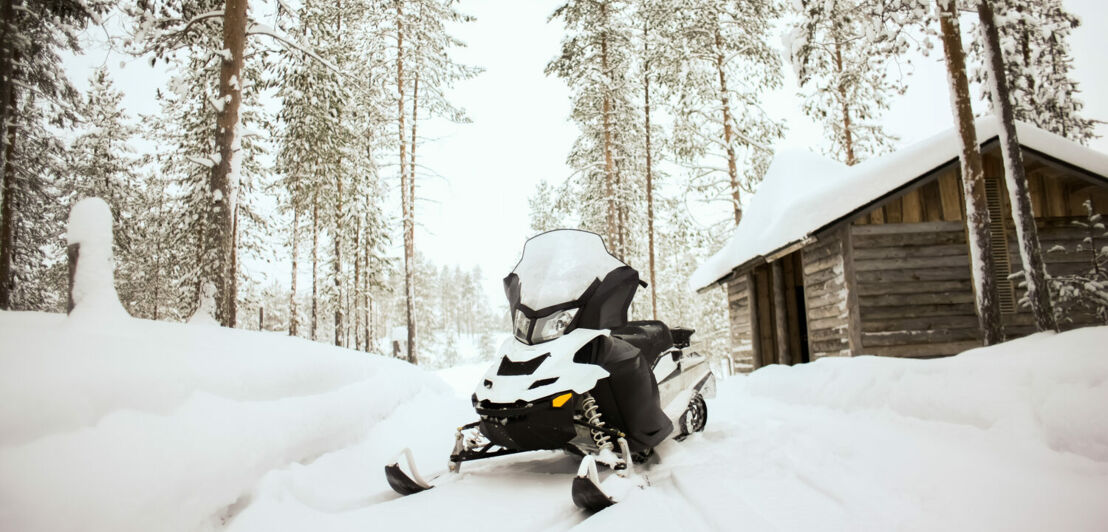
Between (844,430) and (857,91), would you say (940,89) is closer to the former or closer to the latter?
(844,430)

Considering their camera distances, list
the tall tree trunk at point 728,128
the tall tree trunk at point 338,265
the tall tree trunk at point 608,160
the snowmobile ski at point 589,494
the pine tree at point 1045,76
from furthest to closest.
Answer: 1. the tall tree trunk at point 338,265
2. the tall tree trunk at point 608,160
3. the tall tree trunk at point 728,128
4. the pine tree at point 1045,76
5. the snowmobile ski at point 589,494

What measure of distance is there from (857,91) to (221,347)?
17.1 metres

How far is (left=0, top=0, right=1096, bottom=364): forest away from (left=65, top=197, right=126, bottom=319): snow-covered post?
5.15 metres

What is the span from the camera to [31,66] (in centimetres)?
1155

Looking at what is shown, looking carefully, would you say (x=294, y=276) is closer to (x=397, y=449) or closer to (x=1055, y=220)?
→ (x=397, y=449)

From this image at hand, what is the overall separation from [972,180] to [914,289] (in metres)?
3.04

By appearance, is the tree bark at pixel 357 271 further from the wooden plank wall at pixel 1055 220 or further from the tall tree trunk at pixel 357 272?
the wooden plank wall at pixel 1055 220

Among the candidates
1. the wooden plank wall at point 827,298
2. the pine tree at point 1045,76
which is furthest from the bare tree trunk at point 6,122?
the pine tree at point 1045,76

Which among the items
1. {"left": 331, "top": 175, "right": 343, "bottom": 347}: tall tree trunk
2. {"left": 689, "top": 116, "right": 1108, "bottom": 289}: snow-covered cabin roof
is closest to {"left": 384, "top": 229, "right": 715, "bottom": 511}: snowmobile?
{"left": 689, "top": 116, "right": 1108, "bottom": 289}: snow-covered cabin roof

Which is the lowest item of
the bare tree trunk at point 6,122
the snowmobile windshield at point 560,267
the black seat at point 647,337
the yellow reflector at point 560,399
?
the yellow reflector at point 560,399

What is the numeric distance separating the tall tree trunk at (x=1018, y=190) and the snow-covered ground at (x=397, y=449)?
6.70ft

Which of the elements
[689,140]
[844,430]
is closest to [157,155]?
[689,140]

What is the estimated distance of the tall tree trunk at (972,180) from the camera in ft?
21.1

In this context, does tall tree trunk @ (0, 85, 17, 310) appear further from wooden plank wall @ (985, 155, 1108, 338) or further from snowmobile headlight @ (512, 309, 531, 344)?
wooden plank wall @ (985, 155, 1108, 338)
